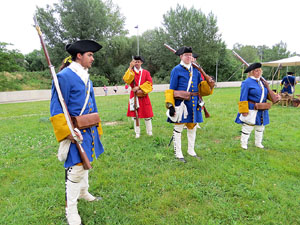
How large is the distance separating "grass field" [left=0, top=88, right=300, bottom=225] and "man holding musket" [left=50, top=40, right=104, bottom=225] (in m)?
0.67

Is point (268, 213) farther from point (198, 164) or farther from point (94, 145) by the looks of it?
point (94, 145)

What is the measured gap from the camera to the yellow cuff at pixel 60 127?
2432 mm

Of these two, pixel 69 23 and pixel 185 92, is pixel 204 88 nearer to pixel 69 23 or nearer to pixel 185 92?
pixel 185 92


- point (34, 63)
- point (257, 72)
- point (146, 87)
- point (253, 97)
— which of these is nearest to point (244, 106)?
point (253, 97)

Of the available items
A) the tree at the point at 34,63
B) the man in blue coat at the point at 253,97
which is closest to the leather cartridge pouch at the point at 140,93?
the man in blue coat at the point at 253,97

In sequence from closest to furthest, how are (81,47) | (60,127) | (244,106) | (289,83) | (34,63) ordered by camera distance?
(60,127) → (81,47) → (244,106) → (289,83) → (34,63)

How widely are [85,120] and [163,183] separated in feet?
6.71

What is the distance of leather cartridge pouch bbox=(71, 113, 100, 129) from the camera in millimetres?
2642

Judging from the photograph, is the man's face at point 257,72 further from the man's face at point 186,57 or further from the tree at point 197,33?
the tree at point 197,33

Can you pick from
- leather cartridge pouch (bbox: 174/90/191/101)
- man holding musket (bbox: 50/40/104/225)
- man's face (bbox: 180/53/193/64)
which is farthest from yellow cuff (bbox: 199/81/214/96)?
man holding musket (bbox: 50/40/104/225)

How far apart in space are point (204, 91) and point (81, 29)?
34698mm

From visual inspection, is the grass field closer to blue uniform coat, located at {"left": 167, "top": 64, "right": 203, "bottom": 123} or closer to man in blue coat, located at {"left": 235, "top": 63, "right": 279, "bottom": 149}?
man in blue coat, located at {"left": 235, "top": 63, "right": 279, "bottom": 149}

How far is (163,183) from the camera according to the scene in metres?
3.90

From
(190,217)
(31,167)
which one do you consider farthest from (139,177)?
(31,167)
